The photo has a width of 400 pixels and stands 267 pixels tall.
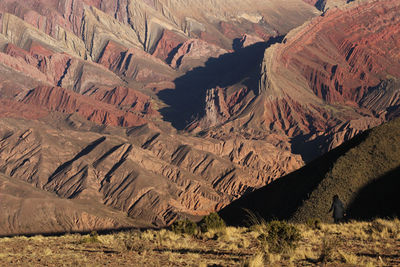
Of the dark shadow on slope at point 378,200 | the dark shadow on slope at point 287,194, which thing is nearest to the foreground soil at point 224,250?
the dark shadow on slope at point 378,200

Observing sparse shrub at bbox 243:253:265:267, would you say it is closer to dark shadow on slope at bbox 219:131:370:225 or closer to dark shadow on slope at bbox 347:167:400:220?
dark shadow on slope at bbox 347:167:400:220

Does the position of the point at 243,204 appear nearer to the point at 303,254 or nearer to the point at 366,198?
the point at 366,198

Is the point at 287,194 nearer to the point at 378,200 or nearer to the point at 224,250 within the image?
the point at 378,200

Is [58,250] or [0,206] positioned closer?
[58,250]

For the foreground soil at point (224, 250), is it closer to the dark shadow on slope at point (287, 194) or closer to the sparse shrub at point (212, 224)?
the sparse shrub at point (212, 224)

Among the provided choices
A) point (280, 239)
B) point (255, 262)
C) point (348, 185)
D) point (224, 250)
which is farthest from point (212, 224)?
point (255, 262)

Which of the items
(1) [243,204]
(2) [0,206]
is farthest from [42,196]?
(1) [243,204]

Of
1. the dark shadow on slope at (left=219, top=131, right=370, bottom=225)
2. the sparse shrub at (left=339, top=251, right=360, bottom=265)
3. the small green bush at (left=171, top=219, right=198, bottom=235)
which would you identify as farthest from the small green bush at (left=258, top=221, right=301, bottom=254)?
the dark shadow on slope at (left=219, top=131, right=370, bottom=225)
